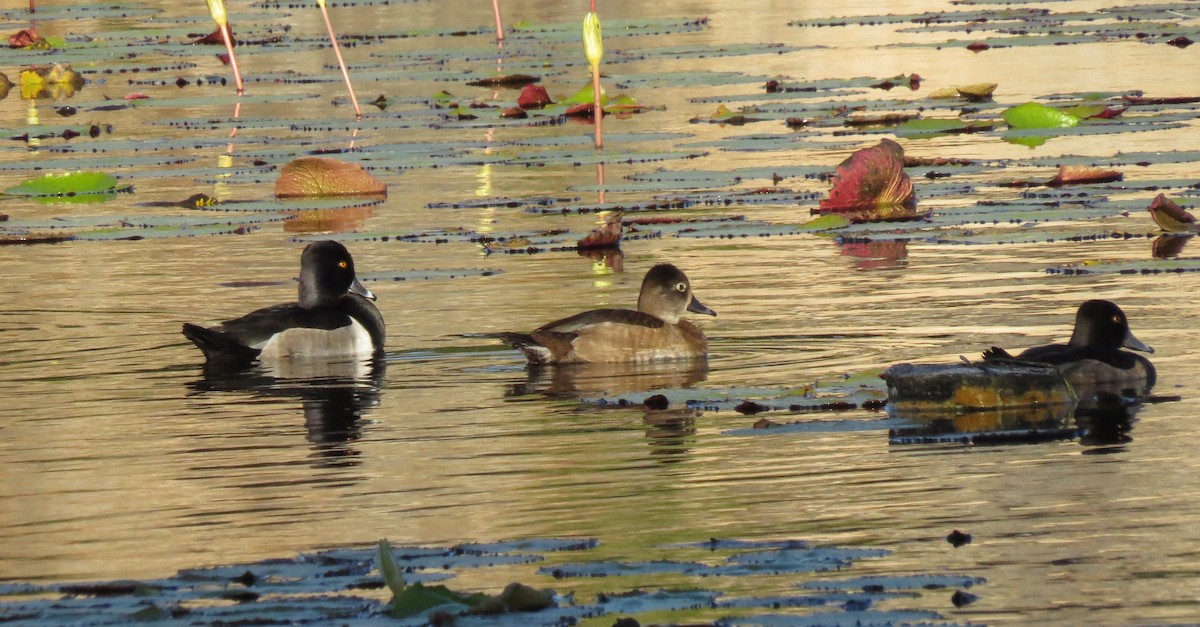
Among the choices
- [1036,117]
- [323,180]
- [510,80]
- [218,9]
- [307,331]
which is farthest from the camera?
[510,80]

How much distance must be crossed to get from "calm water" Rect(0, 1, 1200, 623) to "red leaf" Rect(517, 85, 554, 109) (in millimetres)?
2923

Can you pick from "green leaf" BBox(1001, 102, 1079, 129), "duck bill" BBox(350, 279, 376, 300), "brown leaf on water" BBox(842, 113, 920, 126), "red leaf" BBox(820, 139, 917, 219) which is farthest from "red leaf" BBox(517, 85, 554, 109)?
"duck bill" BBox(350, 279, 376, 300)

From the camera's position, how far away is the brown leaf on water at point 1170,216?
13.9 m

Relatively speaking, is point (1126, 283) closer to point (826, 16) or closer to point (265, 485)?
point (265, 485)

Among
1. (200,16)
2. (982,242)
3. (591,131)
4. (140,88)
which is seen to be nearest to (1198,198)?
(982,242)

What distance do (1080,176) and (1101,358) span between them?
19.7ft

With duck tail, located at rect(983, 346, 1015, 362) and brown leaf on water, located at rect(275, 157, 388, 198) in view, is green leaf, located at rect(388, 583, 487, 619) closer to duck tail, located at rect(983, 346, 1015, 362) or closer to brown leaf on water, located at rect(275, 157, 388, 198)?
duck tail, located at rect(983, 346, 1015, 362)

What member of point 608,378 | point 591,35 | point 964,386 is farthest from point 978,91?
point 964,386

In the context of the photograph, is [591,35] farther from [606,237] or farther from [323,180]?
[606,237]

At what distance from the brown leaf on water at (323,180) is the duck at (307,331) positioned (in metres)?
4.37

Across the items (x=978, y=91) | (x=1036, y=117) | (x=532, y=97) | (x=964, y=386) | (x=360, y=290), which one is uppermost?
(x=532, y=97)

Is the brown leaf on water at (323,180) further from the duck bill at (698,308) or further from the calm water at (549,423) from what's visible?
the duck bill at (698,308)

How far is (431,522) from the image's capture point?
25.1 ft

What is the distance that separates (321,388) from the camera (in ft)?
37.1
